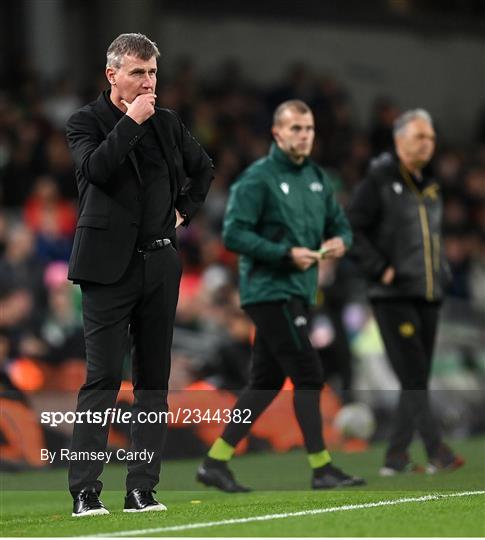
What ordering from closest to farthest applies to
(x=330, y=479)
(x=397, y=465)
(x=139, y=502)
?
(x=139, y=502) < (x=330, y=479) < (x=397, y=465)

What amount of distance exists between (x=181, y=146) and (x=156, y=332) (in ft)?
3.02

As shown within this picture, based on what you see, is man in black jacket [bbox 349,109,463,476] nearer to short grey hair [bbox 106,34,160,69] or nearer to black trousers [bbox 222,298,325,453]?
black trousers [bbox 222,298,325,453]

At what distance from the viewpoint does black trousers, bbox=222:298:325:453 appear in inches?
360

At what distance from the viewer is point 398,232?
10.3 metres

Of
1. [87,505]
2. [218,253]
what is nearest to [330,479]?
[87,505]

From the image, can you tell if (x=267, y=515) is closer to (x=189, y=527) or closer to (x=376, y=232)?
(x=189, y=527)

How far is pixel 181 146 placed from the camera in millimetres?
7762

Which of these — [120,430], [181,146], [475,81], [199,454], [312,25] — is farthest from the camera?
[475,81]

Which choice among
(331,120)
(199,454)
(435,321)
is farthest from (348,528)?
(331,120)

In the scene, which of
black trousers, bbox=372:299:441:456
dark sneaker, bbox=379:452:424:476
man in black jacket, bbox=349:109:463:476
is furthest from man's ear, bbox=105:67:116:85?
dark sneaker, bbox=379:452:424:476

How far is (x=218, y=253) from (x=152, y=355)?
9.33 metres

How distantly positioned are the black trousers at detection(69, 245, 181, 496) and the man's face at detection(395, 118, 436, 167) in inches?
125

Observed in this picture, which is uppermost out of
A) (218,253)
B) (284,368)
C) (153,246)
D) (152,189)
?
(152,189)

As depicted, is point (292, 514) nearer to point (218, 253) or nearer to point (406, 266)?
point (406, 266)
